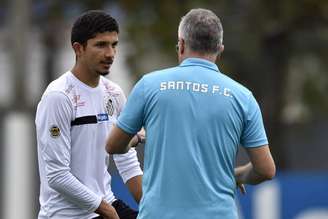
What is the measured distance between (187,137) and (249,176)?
0.46 meters

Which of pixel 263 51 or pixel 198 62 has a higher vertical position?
pixel 198 62

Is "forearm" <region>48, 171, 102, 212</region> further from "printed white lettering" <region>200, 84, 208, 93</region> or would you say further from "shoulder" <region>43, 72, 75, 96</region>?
"printed white lettering" <region>200, 84, 208, 93</region>

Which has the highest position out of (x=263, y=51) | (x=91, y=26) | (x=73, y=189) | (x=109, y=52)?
(x=91, y=26)

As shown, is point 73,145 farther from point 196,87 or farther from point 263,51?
point 263,51

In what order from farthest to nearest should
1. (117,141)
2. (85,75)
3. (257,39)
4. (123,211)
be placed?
(257,39), (123,211), (85,75), (117,141)

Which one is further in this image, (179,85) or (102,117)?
(102,117)

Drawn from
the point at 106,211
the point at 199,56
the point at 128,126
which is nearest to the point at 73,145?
the point at 106,211

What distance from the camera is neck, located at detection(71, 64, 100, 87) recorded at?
23.5ft

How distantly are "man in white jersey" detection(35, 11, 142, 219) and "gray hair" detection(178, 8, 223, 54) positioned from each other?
0.64m

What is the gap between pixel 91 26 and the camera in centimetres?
706

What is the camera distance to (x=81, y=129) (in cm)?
706

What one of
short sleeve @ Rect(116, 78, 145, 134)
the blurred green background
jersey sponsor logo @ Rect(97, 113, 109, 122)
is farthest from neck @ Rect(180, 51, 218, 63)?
the blurred green background

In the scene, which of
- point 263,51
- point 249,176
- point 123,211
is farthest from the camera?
point 263,51

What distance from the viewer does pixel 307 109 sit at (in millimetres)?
20609
